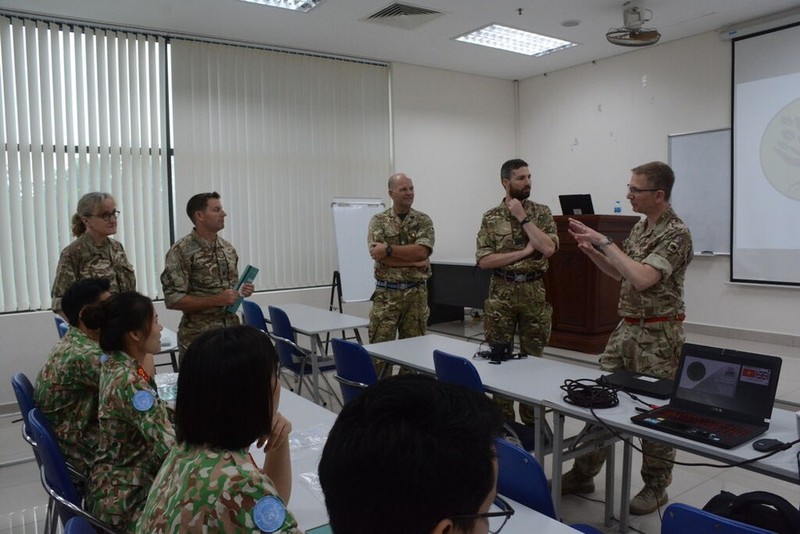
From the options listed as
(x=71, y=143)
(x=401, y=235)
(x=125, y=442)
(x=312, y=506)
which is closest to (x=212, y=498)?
(x=312, y=506)

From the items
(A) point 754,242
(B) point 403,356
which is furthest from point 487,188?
(B) point 403,356

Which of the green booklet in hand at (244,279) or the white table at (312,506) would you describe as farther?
the green booklet in hand at (244,279)

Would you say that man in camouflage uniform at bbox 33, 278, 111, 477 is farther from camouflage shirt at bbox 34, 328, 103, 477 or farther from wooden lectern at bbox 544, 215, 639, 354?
wooden lectern at bbox 544, 215, 639, 354

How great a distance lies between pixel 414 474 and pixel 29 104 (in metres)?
5.52

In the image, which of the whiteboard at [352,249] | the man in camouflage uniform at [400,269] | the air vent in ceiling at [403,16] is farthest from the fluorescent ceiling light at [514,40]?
the man in camouflage uniform at [400,269]

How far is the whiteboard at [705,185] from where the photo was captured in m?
5.96

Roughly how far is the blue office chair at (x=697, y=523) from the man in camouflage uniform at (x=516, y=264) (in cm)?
223

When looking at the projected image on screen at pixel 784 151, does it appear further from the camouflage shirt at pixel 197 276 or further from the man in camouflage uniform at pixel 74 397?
the man in camouflage uniform at pixel 74 397

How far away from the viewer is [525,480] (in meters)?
1.49

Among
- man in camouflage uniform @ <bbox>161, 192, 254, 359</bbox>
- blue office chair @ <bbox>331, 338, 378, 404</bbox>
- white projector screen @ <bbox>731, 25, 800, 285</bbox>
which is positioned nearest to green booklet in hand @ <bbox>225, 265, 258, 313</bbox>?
man in camouflage uniform @ <bbox>161, 192, 254, 359</bbox>

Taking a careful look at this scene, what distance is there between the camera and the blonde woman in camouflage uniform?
3.56 m

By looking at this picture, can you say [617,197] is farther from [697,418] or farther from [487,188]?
[697,418]

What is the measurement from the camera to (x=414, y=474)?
0.67 meters

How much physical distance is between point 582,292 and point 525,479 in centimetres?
451
